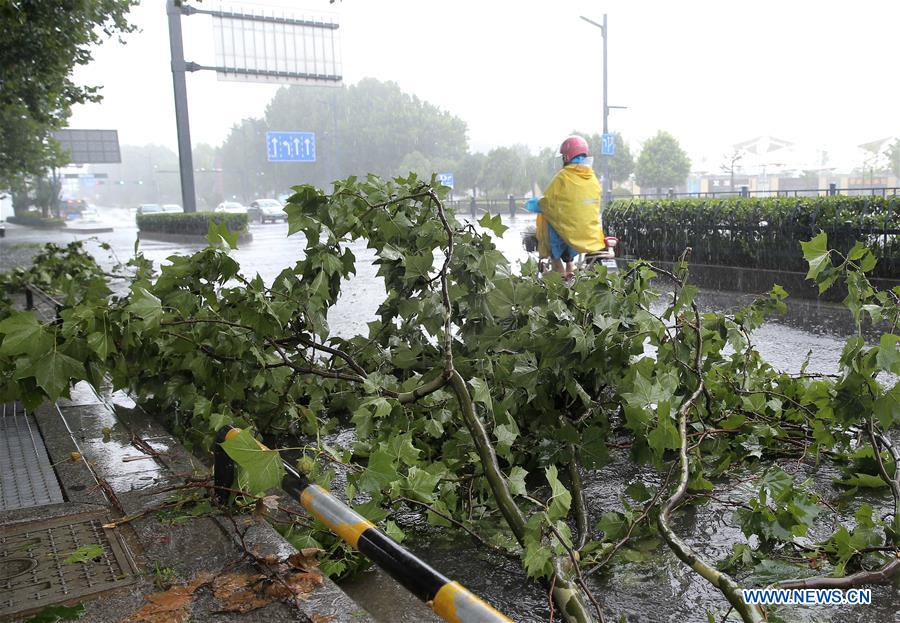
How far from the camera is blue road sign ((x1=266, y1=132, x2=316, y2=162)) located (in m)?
43.2

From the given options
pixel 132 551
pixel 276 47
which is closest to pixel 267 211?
pixel 276 47

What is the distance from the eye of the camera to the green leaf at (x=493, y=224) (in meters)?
3.54

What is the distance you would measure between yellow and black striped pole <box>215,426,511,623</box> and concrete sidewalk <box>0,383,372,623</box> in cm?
26

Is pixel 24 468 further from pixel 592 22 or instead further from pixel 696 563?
pixel 592 22

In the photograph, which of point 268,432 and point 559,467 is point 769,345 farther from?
point 268,432

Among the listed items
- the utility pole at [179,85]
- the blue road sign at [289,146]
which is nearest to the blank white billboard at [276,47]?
the utility pole at [179,85]

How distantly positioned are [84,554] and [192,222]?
97.6 ft

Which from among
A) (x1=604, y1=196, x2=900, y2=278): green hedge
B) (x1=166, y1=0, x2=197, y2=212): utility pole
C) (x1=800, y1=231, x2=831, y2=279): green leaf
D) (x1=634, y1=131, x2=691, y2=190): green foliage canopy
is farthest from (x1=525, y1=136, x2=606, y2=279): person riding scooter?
(x1=634, y1=131, x2=691, y2=190): green foliage canopy

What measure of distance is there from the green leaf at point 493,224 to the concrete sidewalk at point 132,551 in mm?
1660

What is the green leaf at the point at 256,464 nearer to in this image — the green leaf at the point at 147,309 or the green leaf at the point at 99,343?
the green leaf at the point at 99,343

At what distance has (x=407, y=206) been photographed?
153 inches

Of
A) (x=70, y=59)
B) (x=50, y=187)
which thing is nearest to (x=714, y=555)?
(x=70, y=59)

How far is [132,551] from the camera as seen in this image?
2.66m

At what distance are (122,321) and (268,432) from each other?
138 centimetres
